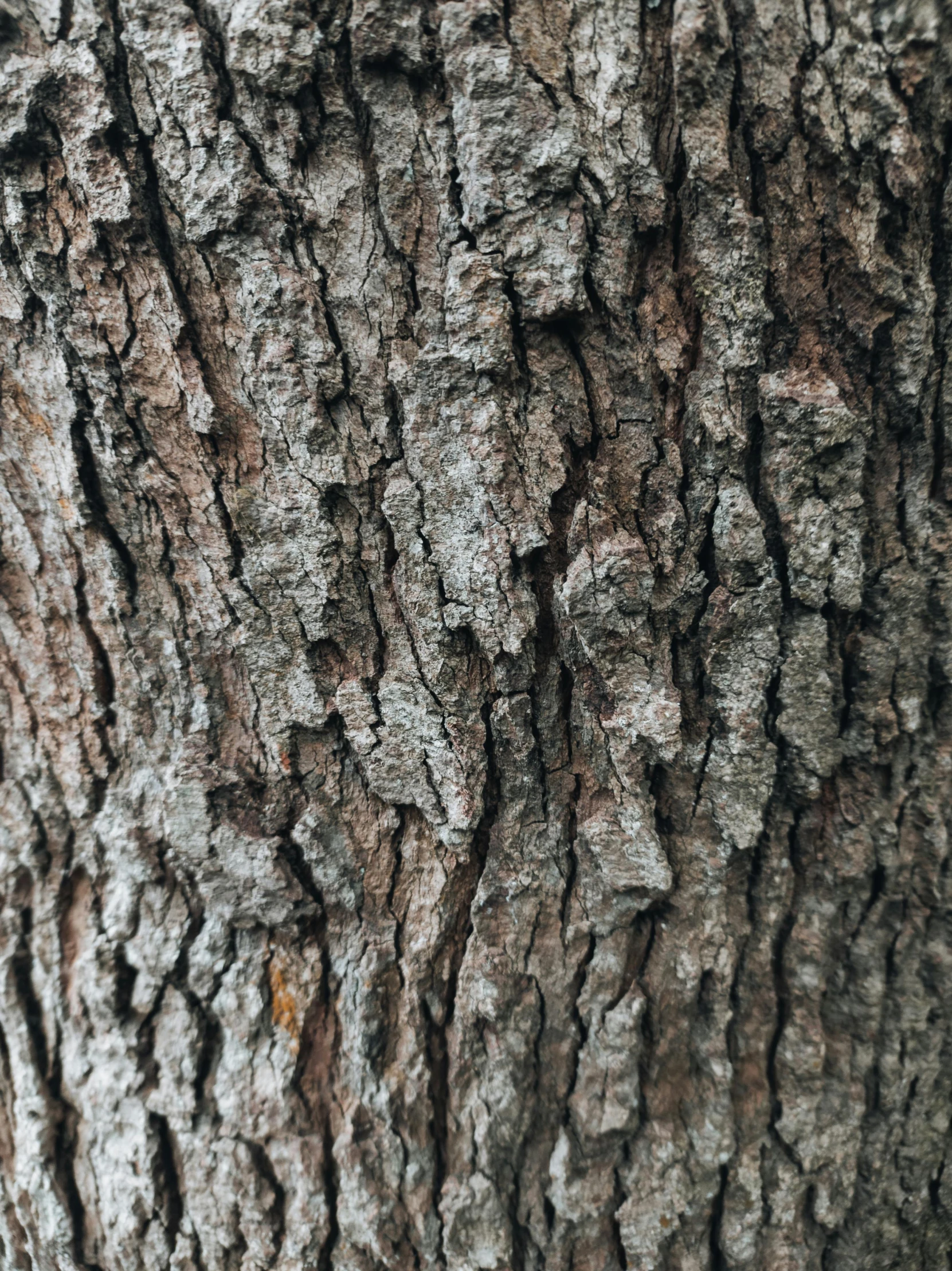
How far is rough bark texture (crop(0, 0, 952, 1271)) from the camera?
0.98 meters

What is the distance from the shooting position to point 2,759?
1369 mm

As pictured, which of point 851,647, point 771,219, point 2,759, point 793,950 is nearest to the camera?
point 771,219

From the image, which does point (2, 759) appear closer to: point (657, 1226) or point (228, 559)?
point (228, 559)

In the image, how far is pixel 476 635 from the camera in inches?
42.9

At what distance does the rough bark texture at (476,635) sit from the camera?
3.21ft

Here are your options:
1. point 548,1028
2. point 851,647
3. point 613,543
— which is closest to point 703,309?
point 613,543

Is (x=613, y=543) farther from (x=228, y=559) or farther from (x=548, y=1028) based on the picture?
(x=548, y=1028)

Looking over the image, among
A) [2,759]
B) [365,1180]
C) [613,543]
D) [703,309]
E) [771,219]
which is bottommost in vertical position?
[365,1180]

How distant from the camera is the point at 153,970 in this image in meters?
1.27

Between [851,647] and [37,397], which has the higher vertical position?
[37,397]

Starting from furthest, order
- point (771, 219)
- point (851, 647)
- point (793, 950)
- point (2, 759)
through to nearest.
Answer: point (2, 759)
point (793, 950)
point (851, 647)
point (771, 219)

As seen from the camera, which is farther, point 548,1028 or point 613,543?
point 548,1028

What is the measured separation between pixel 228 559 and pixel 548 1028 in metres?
0.96

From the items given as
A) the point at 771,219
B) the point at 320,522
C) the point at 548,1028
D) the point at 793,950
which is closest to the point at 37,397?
the point at 320,522
